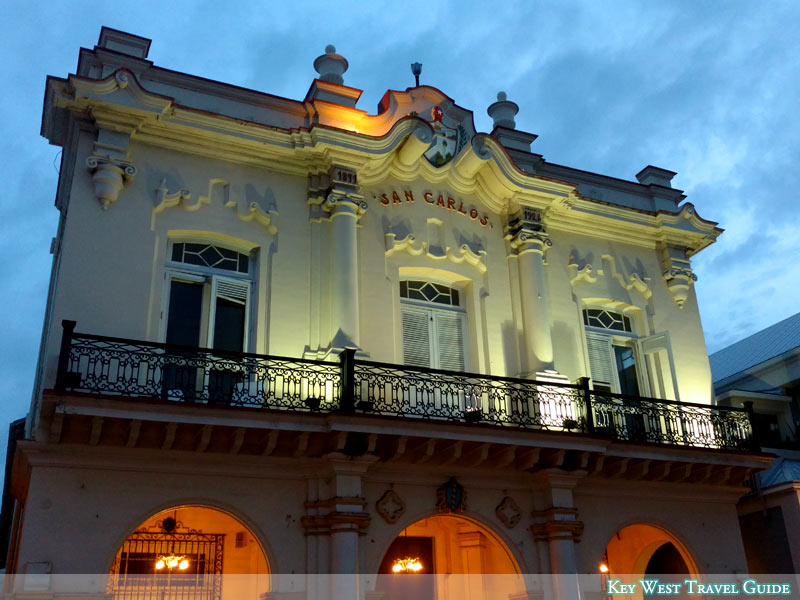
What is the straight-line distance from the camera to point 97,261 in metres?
11.8

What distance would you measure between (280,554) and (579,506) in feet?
15.7

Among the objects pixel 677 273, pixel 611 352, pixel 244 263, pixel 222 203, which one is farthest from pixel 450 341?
pixel 677 273

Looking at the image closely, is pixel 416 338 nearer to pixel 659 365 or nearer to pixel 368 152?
pixel 368 152

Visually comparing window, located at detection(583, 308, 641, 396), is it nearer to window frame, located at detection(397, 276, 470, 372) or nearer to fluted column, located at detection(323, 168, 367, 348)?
window frame, located at detection(397, 276, 470, 372)

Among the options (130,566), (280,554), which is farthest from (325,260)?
(130,566)

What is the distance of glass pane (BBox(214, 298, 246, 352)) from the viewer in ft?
41.4

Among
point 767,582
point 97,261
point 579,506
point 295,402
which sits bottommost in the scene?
point 767,582

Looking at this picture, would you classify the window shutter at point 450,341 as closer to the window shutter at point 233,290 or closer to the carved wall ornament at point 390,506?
the carved wall ornament at point 390,506

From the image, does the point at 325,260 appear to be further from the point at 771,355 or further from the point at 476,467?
the point at 771,355

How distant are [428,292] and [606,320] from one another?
3774 millimetres

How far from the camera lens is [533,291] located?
1449cm

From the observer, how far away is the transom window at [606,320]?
1567cm

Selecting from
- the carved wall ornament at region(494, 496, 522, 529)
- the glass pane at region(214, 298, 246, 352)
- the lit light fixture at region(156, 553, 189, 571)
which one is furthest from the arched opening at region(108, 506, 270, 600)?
the carved wall ornament at region(494, 496, 522, 529)

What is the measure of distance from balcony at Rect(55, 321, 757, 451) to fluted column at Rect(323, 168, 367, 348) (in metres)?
0.80
